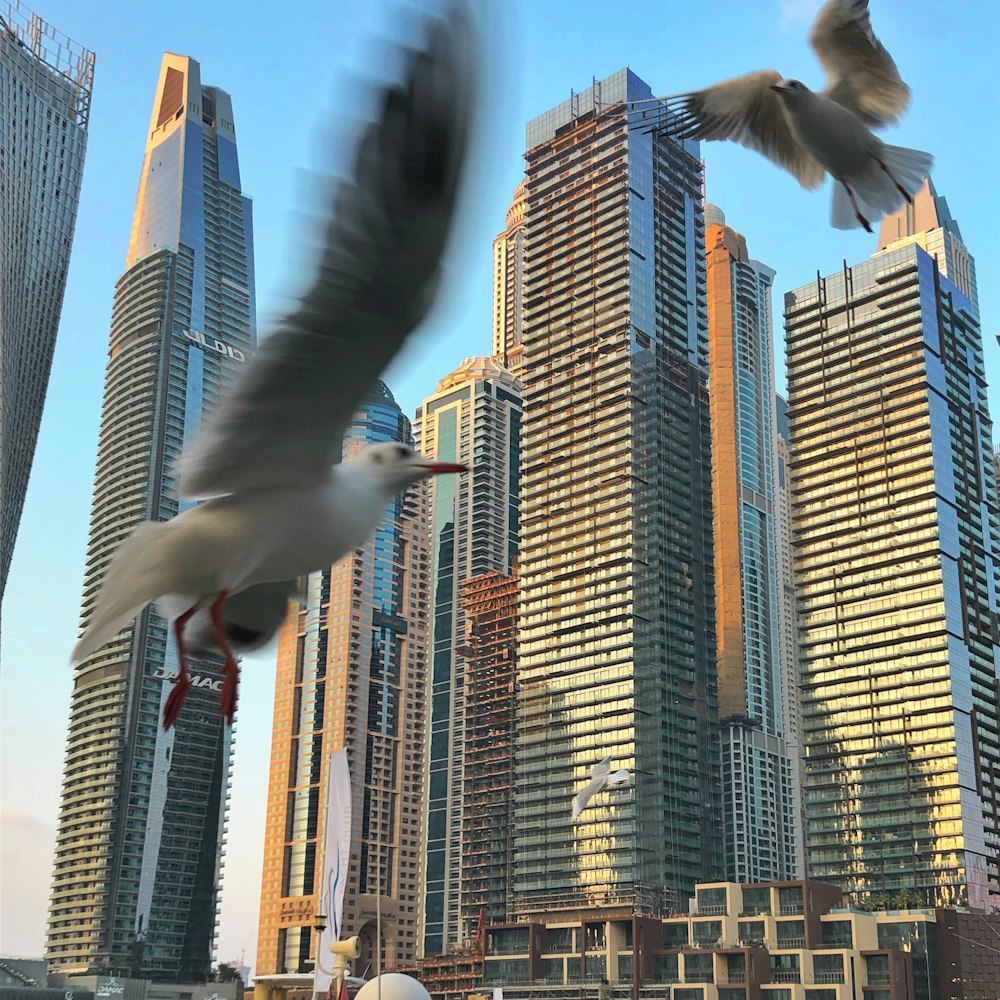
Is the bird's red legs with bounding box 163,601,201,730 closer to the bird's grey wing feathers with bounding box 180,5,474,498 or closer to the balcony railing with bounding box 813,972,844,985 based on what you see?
the bird's grey wing feathers with bounding box 180,5,474,498

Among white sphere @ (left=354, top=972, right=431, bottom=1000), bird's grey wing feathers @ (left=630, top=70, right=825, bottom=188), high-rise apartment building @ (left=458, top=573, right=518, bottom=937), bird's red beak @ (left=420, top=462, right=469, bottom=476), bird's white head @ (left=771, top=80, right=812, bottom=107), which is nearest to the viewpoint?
bird's red beak @ (left=420, top=462, right=469, bottom=476)

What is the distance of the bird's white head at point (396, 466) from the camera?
4367mm

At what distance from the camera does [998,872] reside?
343ft

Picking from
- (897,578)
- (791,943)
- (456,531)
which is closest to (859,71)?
(791,943)

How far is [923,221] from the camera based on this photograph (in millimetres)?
137500

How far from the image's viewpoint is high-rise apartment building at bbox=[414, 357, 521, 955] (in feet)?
468

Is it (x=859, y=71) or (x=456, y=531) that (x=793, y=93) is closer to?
(x=859, y=71)

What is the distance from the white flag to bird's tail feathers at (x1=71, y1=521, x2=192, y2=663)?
17645 mm

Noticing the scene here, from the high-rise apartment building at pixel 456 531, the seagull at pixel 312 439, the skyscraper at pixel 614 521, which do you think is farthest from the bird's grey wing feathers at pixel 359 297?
the high-rise apartment building at pixel 456 531

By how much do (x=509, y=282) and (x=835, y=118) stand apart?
17034 centimetres

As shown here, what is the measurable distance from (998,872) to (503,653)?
46055mm

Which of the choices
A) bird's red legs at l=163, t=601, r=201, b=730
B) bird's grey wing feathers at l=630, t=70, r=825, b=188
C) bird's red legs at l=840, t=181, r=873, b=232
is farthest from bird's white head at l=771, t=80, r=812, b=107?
bird's red legs at l=163, t=601, r=201, b=730

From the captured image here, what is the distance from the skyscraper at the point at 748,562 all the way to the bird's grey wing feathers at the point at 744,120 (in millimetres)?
122821

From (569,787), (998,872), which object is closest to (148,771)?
(569,787)
